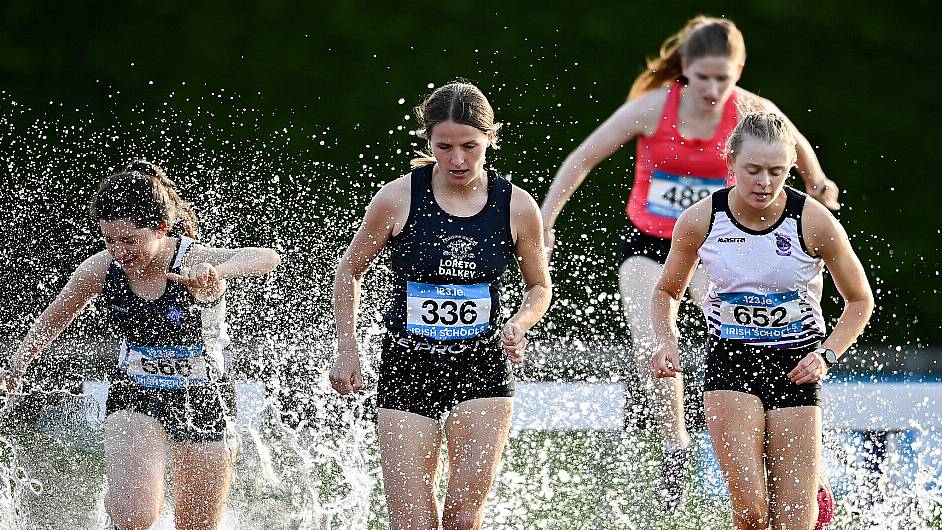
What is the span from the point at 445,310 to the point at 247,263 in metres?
0.74

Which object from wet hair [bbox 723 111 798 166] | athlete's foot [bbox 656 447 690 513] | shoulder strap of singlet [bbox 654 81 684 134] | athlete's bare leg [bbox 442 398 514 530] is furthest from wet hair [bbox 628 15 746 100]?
athlete's bare leg [bbox 442 398 514 530]

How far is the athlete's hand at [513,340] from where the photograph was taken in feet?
13.5

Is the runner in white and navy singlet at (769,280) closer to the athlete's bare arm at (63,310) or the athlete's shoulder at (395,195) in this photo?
the athlete's shoulder at (395,195)

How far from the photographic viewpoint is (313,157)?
8.33m

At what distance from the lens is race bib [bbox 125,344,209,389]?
14.7 ft

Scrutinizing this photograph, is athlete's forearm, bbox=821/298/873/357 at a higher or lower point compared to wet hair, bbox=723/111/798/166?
lower

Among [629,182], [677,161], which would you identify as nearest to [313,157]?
[629,182]

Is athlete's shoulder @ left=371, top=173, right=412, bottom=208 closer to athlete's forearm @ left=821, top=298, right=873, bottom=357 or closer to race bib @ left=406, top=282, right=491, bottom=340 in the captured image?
race bib @ left=406, top=282, right=491, bottom=340

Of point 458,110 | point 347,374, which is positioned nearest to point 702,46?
point 458,110

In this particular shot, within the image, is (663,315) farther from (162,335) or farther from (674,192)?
(162,335)

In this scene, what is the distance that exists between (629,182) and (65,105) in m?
3.24

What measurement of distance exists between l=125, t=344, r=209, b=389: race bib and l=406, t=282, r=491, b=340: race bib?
74cm

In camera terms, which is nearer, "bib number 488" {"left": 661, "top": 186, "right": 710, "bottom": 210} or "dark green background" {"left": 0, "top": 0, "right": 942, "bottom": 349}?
"bib number 488" {"left": 661, "top": 186, "right": 710, "bottom": 210}

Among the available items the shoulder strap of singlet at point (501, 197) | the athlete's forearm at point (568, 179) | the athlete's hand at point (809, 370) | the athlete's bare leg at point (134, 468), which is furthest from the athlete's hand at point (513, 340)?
the athlete's forearm at point (568, 179)
